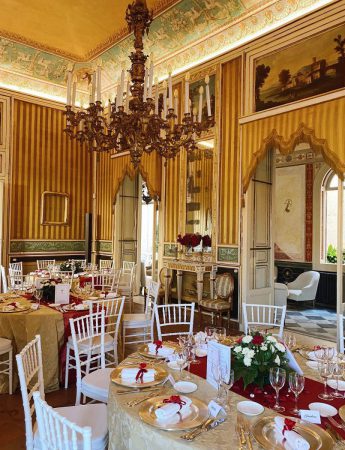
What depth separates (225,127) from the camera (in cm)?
677

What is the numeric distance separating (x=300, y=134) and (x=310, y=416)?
14.6 ft

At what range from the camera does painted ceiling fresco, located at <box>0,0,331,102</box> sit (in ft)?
19.4

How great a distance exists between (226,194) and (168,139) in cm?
272

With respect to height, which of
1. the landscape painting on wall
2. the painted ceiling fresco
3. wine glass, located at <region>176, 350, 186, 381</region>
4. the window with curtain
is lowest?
wine glass, located at <region>176, 350, 186, 381</region>

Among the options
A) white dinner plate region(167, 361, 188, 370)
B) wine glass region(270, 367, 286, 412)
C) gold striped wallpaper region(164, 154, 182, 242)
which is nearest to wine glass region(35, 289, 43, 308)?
white dinner plate region(167, 361, 188, 370)

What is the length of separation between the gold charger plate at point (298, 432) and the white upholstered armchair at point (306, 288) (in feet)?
23.7

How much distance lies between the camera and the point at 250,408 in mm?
1855

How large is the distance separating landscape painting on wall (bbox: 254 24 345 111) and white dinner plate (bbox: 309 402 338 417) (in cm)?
447

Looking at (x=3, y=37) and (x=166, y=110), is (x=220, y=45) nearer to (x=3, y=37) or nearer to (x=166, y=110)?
(x=166, y=110)

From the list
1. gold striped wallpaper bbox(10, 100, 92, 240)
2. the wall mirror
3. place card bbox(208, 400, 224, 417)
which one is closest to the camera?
place card bbox(208, 400, 224, 417)

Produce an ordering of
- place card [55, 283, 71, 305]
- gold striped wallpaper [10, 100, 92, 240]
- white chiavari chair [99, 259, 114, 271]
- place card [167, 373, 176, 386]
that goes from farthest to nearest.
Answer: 1. white chiavari chair [99, 259, 114, 271]
2. gold striped wallpaper [10, 100, 92, 240]
3. place card [55, 283, 71, 305]
4. place card [167, 373, 176, 386]

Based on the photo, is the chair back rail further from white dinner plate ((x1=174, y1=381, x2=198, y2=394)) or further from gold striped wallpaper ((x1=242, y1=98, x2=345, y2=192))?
gold striped wallpaper ((x1=242, y1=98, x2=345, y2=192))

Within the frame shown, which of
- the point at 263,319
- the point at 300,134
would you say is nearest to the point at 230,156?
the point at 300,134

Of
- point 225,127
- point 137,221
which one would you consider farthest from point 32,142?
point 225,127
